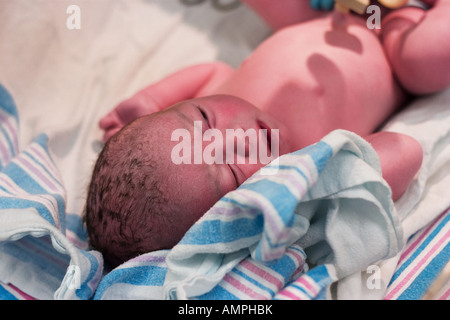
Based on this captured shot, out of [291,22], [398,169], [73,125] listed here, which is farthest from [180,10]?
[398,169]

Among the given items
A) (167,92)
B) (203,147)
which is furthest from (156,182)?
(167,92)

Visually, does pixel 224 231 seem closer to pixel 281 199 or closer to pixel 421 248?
pixel 281 199

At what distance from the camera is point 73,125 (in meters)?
1.19

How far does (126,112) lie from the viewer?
3.84 ft

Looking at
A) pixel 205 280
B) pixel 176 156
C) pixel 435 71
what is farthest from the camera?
pixel 435 71

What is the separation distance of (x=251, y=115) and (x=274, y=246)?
1.16ft

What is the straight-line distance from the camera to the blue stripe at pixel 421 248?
813 millimetres

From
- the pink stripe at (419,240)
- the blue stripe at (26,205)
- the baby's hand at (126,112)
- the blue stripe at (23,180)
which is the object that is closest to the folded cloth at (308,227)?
the pink stripe at (419,240)

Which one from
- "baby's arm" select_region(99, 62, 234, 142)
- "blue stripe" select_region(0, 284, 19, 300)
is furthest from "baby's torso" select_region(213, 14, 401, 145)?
"blue stripe" select_region(0, 284, 19, 300)

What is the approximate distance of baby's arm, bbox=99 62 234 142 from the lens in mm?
1163

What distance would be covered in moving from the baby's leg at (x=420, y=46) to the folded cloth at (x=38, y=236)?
793mm

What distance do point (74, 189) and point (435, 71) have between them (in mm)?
866

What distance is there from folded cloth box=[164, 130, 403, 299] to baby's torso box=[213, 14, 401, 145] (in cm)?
31

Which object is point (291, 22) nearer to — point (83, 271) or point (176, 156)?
point (176, 156)
